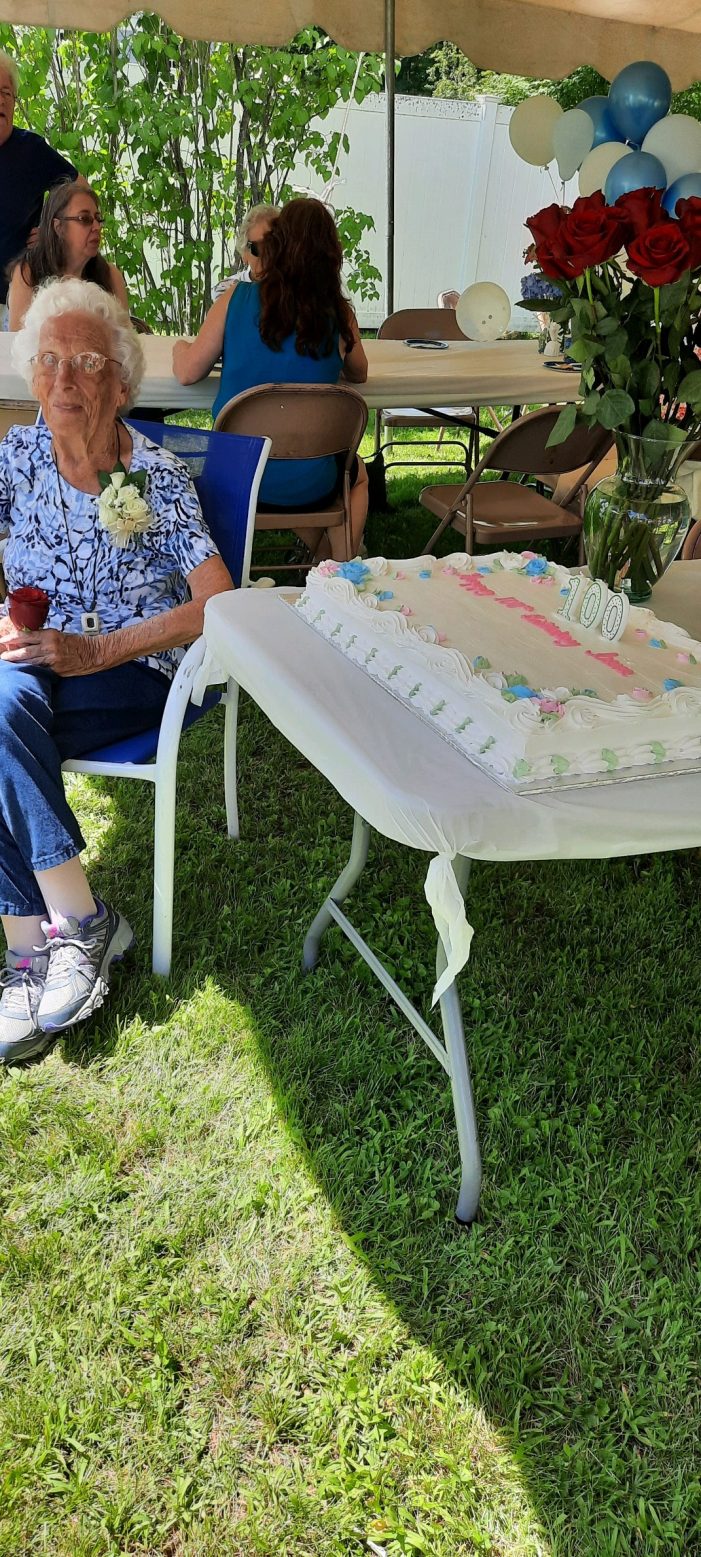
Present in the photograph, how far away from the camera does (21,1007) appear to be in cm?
202

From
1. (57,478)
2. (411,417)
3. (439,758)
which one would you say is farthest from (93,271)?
(439,758)

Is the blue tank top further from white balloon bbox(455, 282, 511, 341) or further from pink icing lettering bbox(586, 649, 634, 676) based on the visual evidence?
pink icing lettering bbox(586, 649, 634, 676)

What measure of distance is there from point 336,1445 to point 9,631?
4.99ft

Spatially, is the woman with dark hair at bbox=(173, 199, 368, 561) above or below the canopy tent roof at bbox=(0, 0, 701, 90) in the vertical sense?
below

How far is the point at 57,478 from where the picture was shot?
219 cm

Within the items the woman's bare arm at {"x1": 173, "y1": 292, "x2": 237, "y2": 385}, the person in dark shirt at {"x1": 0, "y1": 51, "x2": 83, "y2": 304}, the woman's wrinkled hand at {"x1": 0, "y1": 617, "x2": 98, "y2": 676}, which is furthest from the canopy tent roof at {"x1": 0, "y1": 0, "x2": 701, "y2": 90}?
the woman's wrinkled hand at {"x1": 0, "y1": 617, "x2": 98, "y2": 676}

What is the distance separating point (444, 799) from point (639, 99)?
1.37 metres

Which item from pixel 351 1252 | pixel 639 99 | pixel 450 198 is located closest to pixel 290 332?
pixel 639 99

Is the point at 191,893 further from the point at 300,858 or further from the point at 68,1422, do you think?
the point at 68,1422

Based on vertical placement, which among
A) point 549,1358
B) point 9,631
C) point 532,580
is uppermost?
point 532,580

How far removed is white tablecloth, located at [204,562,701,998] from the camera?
118cm

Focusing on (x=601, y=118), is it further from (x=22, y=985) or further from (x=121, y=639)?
(x=22, y=985)

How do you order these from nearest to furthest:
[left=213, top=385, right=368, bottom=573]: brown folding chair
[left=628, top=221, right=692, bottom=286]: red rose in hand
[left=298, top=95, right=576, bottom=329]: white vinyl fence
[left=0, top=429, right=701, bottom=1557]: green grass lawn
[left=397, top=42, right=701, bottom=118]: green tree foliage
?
[left=0, top=429, right=701, bottom=1557]: green grass lawn < [left=628, top=221, right=692, bottom=286]: red rose in hand < [left=213, top=385, right=368, bottom=573]: brown folding chair < [left=298, top=95, right=576, bottom=329]: white vinyl fence < [left=397, top=42, right=701, bottom=118]: green tree foliage

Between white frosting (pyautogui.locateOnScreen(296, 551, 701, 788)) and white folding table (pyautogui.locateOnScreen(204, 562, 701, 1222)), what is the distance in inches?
1.2
